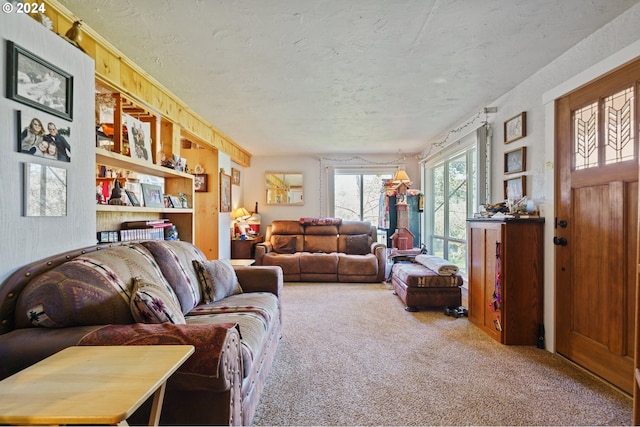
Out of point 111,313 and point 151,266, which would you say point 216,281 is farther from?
point 111,313

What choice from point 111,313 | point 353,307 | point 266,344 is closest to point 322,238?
point 353,307

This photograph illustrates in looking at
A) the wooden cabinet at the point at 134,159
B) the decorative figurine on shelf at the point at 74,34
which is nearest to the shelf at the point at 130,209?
the wooden cabinet at the point at 134,159

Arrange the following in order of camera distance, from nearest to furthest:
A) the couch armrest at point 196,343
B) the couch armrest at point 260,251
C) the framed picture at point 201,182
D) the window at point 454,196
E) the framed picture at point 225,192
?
the couch armrest at point 196,343
the window at point 454,196
the framed picture at point 201,182
the framed picture at point 225,192
the couch armrest at point 260,251

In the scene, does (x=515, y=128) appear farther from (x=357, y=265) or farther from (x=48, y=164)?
(x=48, y=164)

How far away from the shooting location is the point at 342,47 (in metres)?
2.12

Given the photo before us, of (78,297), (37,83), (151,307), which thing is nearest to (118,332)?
(151,307)

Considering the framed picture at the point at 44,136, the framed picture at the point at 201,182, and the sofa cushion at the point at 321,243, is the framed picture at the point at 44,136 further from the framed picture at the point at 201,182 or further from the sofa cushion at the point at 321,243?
the sofa cushion at the point at 321,243

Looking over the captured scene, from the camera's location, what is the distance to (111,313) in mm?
1259

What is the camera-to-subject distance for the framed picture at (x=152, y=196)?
2453 mm

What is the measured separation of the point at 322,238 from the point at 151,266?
3895mm

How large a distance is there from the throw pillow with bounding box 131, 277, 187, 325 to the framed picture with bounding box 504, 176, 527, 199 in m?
2.89

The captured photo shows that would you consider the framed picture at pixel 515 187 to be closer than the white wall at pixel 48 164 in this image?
No

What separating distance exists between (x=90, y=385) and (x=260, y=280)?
174 cm

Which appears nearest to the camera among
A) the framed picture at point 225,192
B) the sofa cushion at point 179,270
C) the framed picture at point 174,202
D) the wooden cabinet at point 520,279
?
the sofa cushion at point 179,270
